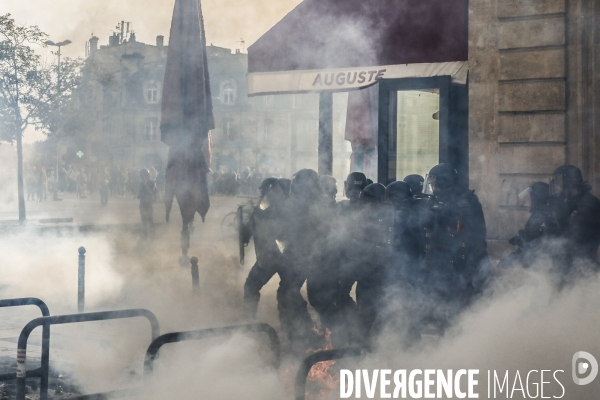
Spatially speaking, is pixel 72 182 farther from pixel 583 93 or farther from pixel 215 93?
pixel 583 93

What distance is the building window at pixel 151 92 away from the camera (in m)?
55.0

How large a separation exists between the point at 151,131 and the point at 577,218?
167ft

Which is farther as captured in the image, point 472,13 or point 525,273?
point 472,13

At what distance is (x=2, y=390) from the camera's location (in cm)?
567

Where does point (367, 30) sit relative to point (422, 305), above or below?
above

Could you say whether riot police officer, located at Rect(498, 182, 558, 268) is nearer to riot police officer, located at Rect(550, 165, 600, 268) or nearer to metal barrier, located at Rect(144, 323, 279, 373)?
riot police officer, located at Rect(550, 165, 600, 268)

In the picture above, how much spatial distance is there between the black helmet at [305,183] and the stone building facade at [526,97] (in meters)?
2.93

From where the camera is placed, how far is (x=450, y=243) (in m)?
5.76

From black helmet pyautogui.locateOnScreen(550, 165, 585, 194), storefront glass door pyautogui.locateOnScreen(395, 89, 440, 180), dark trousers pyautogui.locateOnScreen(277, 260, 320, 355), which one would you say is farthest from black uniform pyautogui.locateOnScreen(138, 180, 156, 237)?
black helmet pyautogui.locateOnScreen(550, 165, 585, 194)

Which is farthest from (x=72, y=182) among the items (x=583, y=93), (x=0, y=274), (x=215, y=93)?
(x=583, y=93)

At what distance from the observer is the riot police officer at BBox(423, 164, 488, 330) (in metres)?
5.73

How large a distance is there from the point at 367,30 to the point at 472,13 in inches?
47.2

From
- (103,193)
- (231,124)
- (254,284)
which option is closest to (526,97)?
(254,284)

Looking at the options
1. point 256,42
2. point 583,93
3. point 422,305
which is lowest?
point 422,305
